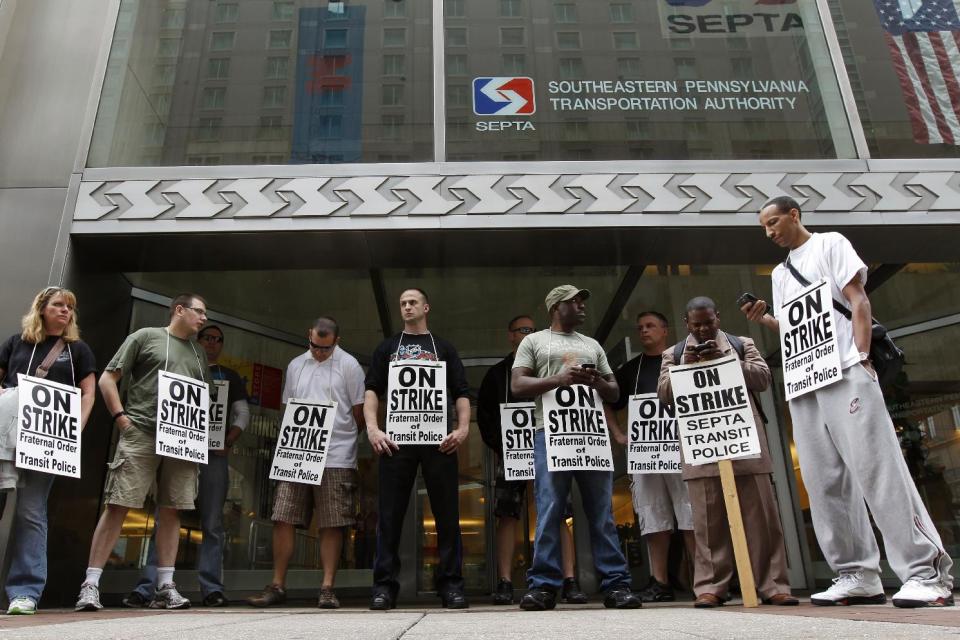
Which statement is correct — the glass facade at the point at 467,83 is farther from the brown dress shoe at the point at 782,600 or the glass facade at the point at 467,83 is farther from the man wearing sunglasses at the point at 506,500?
the brown dress shoe at the point at 782,600

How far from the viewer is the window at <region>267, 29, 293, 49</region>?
18.7ft

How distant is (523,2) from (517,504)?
4.03 meters

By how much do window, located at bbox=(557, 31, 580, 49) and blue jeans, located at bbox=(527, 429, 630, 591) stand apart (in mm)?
3296

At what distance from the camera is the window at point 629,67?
5.57m

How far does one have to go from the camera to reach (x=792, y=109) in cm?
550

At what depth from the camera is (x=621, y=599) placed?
3.59 meters

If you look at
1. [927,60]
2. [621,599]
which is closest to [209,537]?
[621,599]

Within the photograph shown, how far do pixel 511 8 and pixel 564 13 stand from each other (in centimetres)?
44

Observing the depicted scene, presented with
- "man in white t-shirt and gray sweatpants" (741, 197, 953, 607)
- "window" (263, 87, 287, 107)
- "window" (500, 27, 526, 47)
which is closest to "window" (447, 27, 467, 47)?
"window" (500, 27, 526, 47)

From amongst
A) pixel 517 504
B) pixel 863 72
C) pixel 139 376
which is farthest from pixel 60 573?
pixel 863 72

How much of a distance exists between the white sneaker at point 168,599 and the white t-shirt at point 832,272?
3818 millimetres

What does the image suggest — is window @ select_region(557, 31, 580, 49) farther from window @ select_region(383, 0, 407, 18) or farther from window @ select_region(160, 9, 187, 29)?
window @ select_region(160, 9, 187, 29)

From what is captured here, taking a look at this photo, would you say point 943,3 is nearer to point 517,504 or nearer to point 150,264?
point 517,504

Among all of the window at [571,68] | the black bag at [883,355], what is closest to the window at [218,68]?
the window at [571,68]
